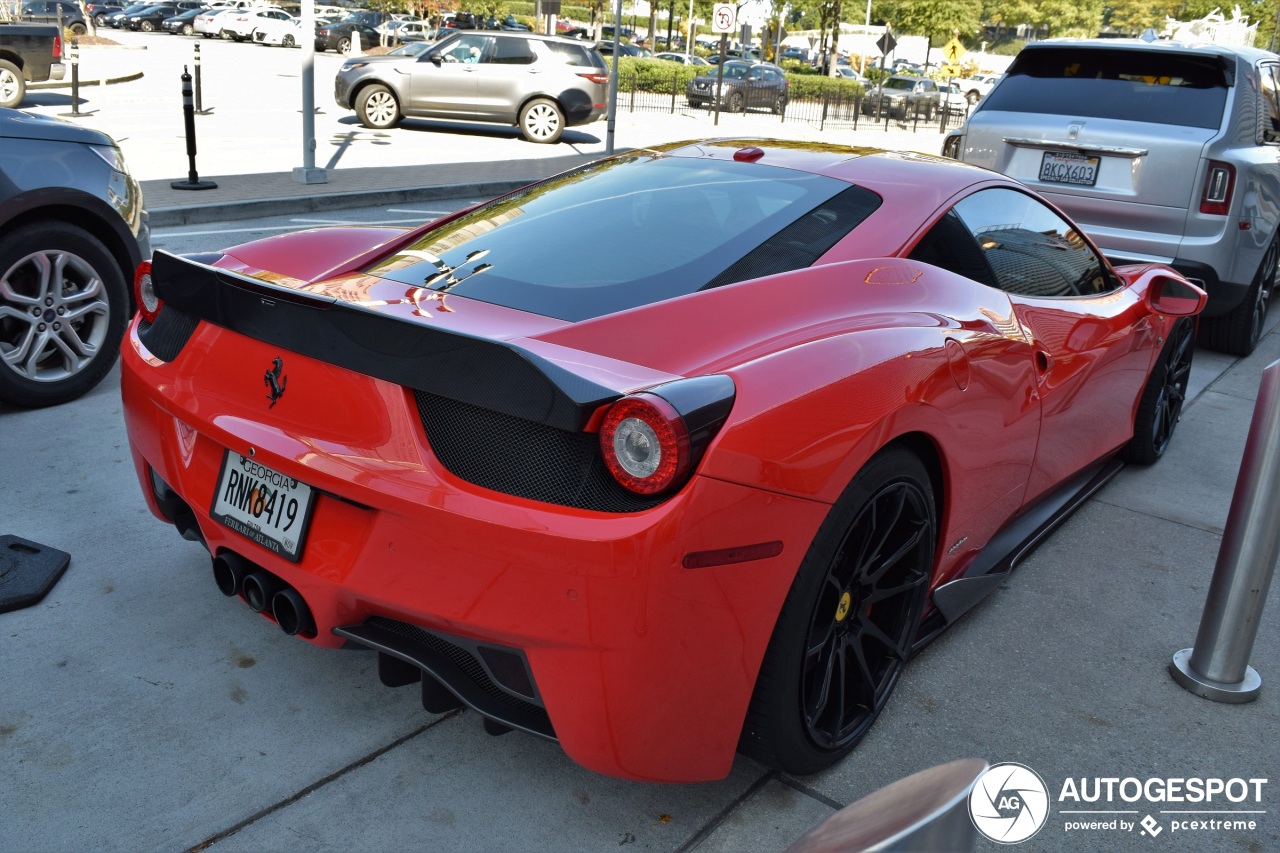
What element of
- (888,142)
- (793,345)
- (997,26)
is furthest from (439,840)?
(997,26)

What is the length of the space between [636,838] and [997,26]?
12201 cm

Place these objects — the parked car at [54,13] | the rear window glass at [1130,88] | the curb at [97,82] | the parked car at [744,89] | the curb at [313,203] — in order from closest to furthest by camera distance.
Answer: the rear window glass at [1130,88]
the curb at [313,203]
the curb at [97,82]
the parked car at [54,13]
the parked car at [744,89]

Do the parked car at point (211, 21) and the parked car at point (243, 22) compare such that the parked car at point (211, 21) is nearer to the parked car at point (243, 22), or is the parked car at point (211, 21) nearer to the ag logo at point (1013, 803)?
the parked car at point (243, 22)

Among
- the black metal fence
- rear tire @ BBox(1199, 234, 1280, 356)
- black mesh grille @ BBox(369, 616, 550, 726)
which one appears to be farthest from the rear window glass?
the black metal fence

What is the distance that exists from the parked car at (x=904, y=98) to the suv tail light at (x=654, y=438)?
33.8 m

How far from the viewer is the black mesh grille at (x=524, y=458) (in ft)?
7.19

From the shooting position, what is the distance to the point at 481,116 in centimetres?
1889

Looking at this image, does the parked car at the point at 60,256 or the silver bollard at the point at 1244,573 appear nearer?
the silver bollard at the point at 1244,573

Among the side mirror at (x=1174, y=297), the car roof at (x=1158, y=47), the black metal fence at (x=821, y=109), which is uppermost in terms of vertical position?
the car roof at (x=1158, y=47)

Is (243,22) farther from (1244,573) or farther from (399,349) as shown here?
(1244,573)

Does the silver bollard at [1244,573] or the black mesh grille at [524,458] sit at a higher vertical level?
the black mesh grille at [524,458]

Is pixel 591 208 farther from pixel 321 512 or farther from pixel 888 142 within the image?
pixel 888 142

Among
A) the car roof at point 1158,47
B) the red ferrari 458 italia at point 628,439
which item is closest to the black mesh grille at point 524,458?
the red ferrari 458 italia at point 628,439

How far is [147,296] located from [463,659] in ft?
4.93
